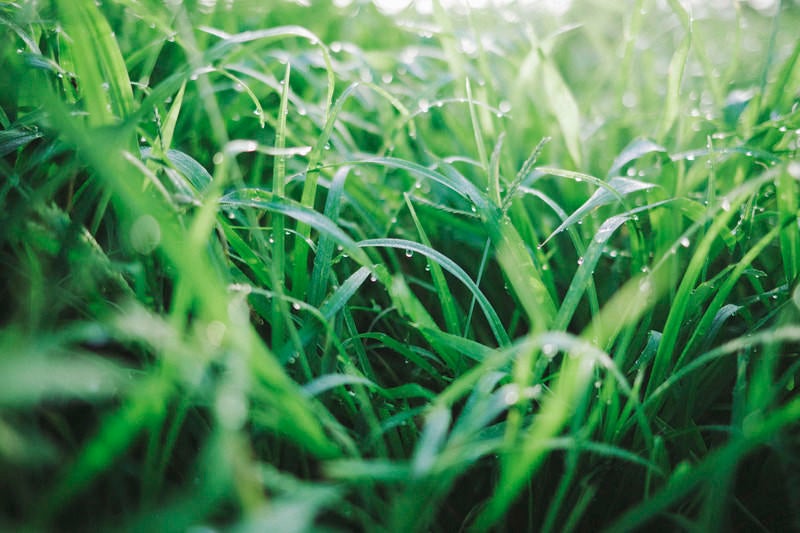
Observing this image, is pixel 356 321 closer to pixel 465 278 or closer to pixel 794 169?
pixel 465 278

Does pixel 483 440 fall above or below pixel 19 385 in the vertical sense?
below

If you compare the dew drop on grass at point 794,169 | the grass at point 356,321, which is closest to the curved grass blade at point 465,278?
the grass at point 356,321

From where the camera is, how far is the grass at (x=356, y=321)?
42 cm

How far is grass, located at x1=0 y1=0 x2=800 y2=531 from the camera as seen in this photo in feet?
1.38

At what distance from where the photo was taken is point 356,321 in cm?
79

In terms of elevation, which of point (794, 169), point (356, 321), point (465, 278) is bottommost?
point (356, 321)

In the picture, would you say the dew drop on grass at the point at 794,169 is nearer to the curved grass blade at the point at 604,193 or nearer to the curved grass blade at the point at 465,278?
the curved grass blade at the point at 604,193

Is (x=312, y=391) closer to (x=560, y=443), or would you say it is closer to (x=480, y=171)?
(x=560, y=443)

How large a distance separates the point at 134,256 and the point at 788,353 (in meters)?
0.78

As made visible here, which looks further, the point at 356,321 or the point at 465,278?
the point at 356,321

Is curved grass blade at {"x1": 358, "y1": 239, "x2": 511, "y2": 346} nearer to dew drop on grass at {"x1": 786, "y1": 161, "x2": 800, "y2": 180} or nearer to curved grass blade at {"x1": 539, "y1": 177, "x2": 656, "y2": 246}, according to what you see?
curved grass blade at {"x1": 539, "y1": 177, "x2": 656, "y2": 246}

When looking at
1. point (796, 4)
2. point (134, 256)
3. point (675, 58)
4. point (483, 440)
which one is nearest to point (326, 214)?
point (134, 256)

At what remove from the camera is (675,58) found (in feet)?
2.69

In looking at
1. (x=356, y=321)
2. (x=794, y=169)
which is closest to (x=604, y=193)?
(x=794, y=169)
